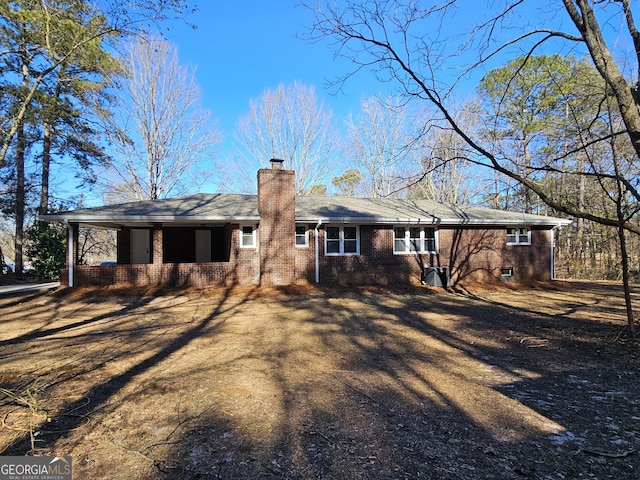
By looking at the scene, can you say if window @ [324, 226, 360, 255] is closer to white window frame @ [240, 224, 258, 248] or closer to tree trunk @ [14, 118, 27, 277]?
white window frame @ [240, 224, 258, 248]

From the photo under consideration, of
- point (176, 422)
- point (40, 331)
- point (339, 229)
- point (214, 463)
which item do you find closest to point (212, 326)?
point (40, 331)

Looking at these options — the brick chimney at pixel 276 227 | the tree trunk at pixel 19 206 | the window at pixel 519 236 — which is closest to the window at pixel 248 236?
the brick chimney at pixel 276 227

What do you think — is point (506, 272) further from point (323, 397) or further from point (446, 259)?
point (323, 397)

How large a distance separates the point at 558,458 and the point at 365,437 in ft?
4.76

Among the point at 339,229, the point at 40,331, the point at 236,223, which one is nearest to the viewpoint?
the point at 40,331

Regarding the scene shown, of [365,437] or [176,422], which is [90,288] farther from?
[365,437]

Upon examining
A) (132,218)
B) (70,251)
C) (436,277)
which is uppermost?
(132,218)

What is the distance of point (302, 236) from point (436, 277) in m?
5.69

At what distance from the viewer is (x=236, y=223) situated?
1373 cm

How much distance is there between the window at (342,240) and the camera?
1469cm

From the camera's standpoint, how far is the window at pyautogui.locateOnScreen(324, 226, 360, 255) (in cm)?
1469

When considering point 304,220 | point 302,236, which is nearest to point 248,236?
point 302,236

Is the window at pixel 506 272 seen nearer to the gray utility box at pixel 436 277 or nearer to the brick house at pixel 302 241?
the brick house at pixel 302 241

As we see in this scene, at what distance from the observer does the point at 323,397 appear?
394cm
